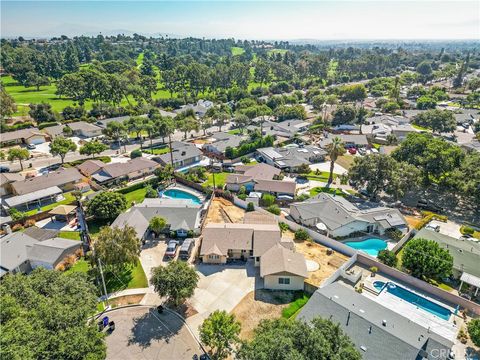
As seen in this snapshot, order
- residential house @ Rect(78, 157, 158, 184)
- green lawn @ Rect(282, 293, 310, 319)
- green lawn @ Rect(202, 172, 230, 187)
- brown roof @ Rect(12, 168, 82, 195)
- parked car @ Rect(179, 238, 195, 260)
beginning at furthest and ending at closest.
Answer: green lawn @ Rect(202, 172, 230, 187) → residential house @ Rect(78, 157, 158, 184) → brown roof @ Rect(12, 168, 82, 195) → parked car @ Rect(179, 238, 195, 260) → green lawn @ Rect(282, 293, 310, 319)

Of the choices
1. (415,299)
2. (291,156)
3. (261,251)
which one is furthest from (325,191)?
(415,299)

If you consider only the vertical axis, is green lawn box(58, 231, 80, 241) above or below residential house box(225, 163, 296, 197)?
below

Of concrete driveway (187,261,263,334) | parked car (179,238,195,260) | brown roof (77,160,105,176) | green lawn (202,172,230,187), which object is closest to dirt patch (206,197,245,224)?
green lawn (202,172,230,187)

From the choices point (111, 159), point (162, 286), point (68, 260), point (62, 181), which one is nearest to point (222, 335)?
point (162, 286)

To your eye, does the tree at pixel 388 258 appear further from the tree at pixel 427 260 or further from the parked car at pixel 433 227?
the parked car at pixel 433 227

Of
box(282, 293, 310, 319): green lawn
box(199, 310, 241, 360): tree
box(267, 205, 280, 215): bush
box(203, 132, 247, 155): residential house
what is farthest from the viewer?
box(203, 132, 247, 155): residential house

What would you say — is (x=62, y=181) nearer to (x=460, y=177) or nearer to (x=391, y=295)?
(x=391, y=295)

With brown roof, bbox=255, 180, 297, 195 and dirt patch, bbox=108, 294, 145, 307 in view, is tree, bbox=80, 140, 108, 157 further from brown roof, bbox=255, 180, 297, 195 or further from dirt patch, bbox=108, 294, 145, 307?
dirt patch, bbox=108, 294, 145, 307
